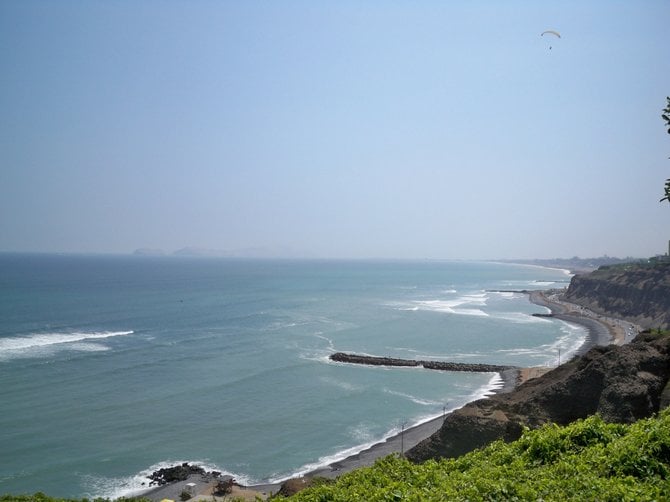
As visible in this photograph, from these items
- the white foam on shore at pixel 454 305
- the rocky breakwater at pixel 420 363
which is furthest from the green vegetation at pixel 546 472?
the white foam on shore at pixel 454 305

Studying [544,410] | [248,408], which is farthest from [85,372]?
[544,410]

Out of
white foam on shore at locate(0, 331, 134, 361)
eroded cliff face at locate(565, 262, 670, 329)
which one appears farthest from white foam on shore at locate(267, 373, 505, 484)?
eroded cliff face at locate(565, 262, 670, 329)

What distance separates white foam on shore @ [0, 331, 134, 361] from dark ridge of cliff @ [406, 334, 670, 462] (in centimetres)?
5130

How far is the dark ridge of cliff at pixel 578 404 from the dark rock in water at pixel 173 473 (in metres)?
13.9

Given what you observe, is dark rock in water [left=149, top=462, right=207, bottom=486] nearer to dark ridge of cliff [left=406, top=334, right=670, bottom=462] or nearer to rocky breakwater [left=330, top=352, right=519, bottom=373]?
dark ridge of cliff [left=406, top=334, right=670, bottom=462]

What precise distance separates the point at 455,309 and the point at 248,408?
79.6 meters

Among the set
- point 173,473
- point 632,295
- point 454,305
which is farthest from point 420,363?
Answer: point 632,295

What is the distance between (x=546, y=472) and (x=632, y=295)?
11166 cm

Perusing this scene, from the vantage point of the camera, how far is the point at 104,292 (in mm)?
126312

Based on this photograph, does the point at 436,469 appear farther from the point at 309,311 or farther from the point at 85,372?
the point at 309,311

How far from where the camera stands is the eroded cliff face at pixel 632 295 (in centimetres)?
9319

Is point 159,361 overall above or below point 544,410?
below

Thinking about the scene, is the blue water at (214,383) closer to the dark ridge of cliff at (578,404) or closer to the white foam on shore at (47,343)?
the white foam on shore at (47,343)

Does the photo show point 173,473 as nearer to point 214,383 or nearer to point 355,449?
point 355,449
